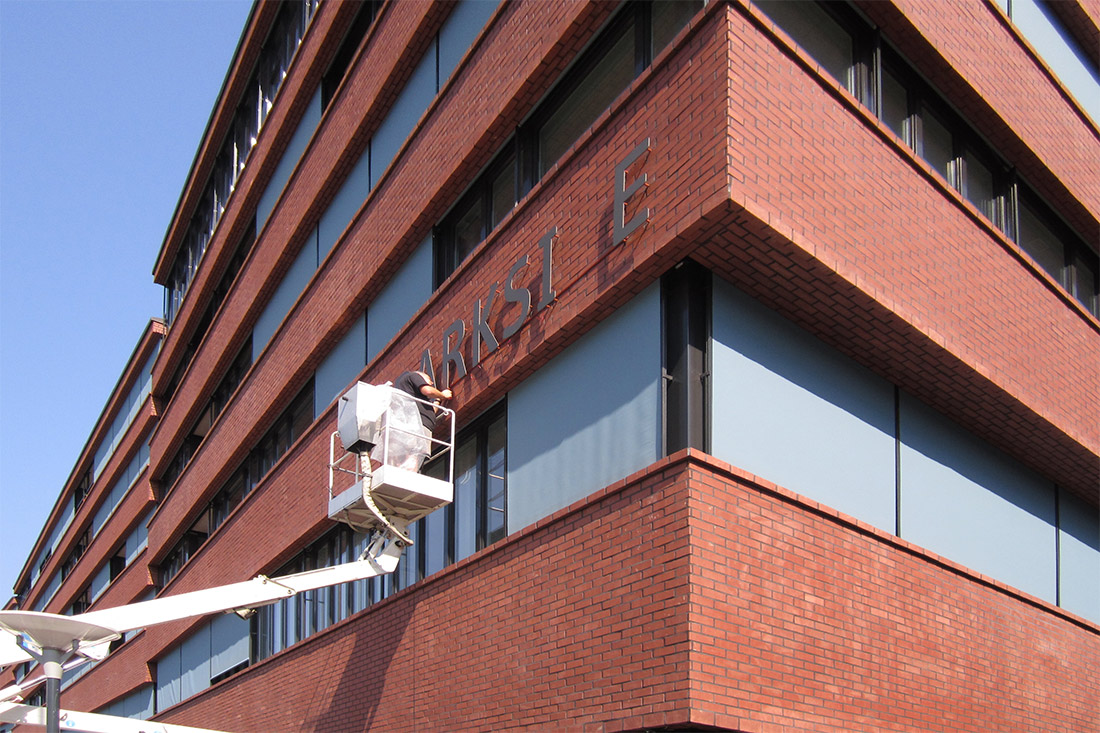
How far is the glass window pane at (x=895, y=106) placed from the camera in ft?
38.0

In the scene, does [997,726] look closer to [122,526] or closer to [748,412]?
[748,412]

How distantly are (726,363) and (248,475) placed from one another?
15626mm

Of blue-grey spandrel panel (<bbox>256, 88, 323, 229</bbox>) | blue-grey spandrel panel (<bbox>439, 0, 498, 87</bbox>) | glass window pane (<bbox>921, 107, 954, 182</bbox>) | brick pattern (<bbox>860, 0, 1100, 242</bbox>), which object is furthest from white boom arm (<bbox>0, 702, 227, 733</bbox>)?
blue-grey spandrel panel (<bbox>256, 88, 323, 229</bbox>)

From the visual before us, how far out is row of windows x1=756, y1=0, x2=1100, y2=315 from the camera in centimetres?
1073

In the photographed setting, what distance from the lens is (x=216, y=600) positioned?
10656 millimetres

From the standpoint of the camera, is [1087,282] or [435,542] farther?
[1087,282]

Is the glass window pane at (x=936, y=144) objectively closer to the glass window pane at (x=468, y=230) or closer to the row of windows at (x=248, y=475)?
the glass window pane at (x=468, y=230)

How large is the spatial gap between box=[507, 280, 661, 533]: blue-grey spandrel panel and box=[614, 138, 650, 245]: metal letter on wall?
56 centimetres

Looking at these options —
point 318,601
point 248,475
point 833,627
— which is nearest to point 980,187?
point 833,627

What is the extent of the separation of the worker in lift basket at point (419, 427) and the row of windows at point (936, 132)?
201 inches

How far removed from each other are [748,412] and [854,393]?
5.58 feet

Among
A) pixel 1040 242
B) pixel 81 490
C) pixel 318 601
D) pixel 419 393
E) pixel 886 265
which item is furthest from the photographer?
pixel 81 490

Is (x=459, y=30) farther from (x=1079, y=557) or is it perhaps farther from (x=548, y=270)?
(x=1079, y=557)

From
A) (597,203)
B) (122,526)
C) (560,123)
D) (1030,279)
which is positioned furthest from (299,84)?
(122,526)
